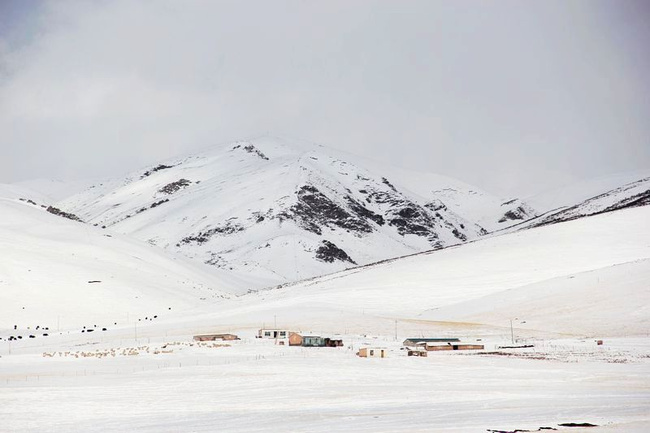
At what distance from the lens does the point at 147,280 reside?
11969 cm

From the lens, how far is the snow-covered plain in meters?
26.1

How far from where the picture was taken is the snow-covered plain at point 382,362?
85.8 ft

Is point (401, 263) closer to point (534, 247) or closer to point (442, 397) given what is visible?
point (534, 247)

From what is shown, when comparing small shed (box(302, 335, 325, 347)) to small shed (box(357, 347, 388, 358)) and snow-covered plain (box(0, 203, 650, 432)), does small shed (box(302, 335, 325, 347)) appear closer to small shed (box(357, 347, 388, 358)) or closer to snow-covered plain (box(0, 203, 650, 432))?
snow-covered plain (box(0, 203, 650, 432))

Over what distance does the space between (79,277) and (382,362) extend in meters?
74.7

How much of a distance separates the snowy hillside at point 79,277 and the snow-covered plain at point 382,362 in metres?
2.01

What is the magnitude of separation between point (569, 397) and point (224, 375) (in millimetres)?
17679

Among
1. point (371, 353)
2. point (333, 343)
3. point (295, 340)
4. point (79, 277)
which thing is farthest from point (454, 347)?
point (79, 277)

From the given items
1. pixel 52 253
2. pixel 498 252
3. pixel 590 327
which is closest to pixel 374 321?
pixel 590 327

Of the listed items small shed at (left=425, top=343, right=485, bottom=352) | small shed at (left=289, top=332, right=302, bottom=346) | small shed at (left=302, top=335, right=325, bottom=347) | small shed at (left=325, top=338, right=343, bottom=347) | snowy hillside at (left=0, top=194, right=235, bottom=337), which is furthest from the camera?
snowy hillside at (left=0, top=194, right=235, bottom=337)

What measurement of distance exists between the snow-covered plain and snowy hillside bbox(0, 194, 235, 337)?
2006 mm

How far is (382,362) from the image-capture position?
1752 inches

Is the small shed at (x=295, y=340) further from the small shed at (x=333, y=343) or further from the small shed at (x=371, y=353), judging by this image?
the small shed at (x=371, y=353)

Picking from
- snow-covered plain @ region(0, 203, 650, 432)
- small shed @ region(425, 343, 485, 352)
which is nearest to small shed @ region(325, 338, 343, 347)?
snow-covered plain @ region(0, 203, 650, 432)
